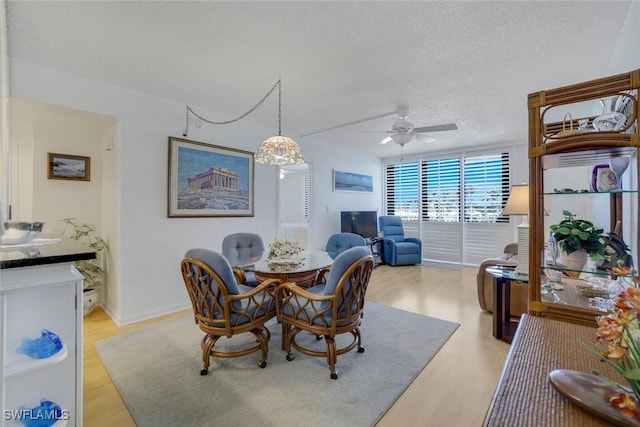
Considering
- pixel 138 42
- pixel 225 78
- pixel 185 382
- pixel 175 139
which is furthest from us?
pixel 175 139

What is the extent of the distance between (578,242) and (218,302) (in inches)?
84.4

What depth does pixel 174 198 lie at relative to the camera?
327 cm

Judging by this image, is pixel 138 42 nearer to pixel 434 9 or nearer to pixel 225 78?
pixel 225 78

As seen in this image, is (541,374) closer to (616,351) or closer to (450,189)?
(616,351)

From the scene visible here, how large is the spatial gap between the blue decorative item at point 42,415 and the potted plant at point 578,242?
7.76 feet

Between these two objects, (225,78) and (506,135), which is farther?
(506,135)

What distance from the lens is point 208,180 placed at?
356 cm

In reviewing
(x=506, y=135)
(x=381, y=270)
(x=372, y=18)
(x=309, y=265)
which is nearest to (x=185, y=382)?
(x=309, y=265)

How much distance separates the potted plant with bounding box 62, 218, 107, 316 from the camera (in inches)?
128

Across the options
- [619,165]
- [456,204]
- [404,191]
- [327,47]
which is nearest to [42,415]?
[327,47]

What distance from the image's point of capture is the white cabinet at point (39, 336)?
1.02 meters

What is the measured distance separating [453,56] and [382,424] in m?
2.74

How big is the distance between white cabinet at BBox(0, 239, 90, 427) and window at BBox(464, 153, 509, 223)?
6318 mm

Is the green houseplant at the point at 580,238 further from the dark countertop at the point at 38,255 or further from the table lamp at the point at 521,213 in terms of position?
the dark countertop at the point at 38,255
